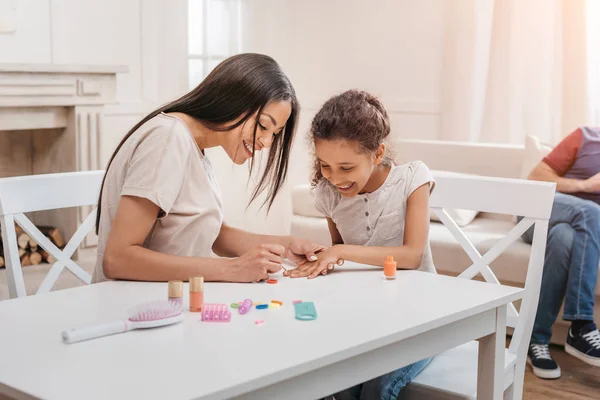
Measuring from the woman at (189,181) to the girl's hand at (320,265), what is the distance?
0.08 ft

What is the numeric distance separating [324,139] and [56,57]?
2.76 m

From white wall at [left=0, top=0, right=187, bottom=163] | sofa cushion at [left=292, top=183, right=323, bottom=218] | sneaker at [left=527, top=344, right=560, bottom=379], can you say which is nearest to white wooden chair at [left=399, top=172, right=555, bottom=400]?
sneaker at [left=527, top=344, right=560, bottom=379]

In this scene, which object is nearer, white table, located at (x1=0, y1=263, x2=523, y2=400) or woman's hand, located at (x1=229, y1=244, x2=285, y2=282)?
white table, located at (x1=0, y1=263, x2=523, y2=400)

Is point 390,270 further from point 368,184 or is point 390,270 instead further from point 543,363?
point 543,363

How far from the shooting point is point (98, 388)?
1.01 metres

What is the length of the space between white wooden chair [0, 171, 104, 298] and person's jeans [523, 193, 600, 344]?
1.89 metres

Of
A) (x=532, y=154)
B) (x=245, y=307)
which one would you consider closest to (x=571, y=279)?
(x=532, y=154)

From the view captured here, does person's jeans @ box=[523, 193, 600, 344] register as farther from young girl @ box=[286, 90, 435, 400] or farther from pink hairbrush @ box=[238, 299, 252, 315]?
pink hairbrush @ box=[238, 299, 252, 315]

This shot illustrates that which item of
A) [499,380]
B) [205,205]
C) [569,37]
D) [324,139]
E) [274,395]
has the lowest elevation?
[499,380]

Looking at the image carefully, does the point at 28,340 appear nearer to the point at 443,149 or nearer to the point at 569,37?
the point at 443,149

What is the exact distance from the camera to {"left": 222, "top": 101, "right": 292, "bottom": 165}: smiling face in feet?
5.90

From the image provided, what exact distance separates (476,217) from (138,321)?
9.85 feet

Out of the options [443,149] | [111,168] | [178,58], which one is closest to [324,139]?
[111,168]

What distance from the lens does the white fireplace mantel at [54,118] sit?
388cm
